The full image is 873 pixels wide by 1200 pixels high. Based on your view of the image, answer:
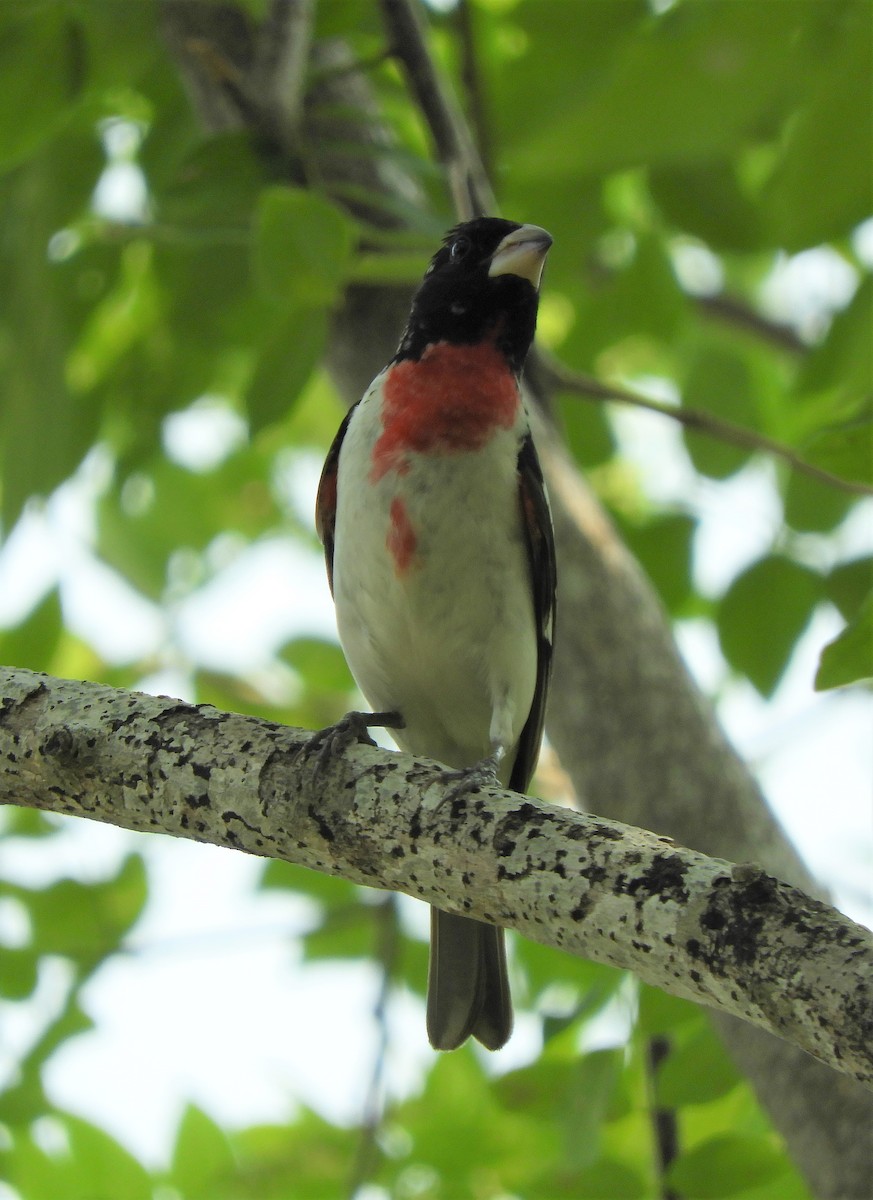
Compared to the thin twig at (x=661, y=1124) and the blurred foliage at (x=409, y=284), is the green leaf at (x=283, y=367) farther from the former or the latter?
the thin twig at (x=661, y=1124)

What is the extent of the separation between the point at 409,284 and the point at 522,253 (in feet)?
2.46

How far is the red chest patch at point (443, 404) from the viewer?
4.10 m

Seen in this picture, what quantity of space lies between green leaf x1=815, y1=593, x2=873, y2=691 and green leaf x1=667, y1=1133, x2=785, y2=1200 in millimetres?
1510

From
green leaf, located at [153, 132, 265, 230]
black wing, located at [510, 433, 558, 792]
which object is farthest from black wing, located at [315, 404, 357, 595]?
green leaf, located at [153, 132, 265, 230]

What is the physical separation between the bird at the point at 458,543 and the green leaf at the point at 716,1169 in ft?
2.88

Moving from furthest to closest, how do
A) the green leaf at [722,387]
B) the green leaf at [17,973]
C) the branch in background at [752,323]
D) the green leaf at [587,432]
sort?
the branch in background at [752,323], the green leaf at [587,432], the green leaf at [722,387], the green leaf at [17,973]

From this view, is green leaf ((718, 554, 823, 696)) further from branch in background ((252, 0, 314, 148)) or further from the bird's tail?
branch in background ((252, 0, 314, 148))

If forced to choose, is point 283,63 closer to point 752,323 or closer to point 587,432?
point 587,432

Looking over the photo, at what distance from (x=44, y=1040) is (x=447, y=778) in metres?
2.47

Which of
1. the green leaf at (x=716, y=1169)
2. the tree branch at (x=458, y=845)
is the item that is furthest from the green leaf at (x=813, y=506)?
the tree branch at (x=458, y=845)

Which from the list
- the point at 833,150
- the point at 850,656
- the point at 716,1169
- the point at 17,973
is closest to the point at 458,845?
the point at 850,656

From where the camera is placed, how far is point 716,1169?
11.2 ft

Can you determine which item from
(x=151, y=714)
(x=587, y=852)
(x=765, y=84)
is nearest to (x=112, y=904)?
(x=151, y=714)

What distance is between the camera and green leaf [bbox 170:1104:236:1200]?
417 cm
